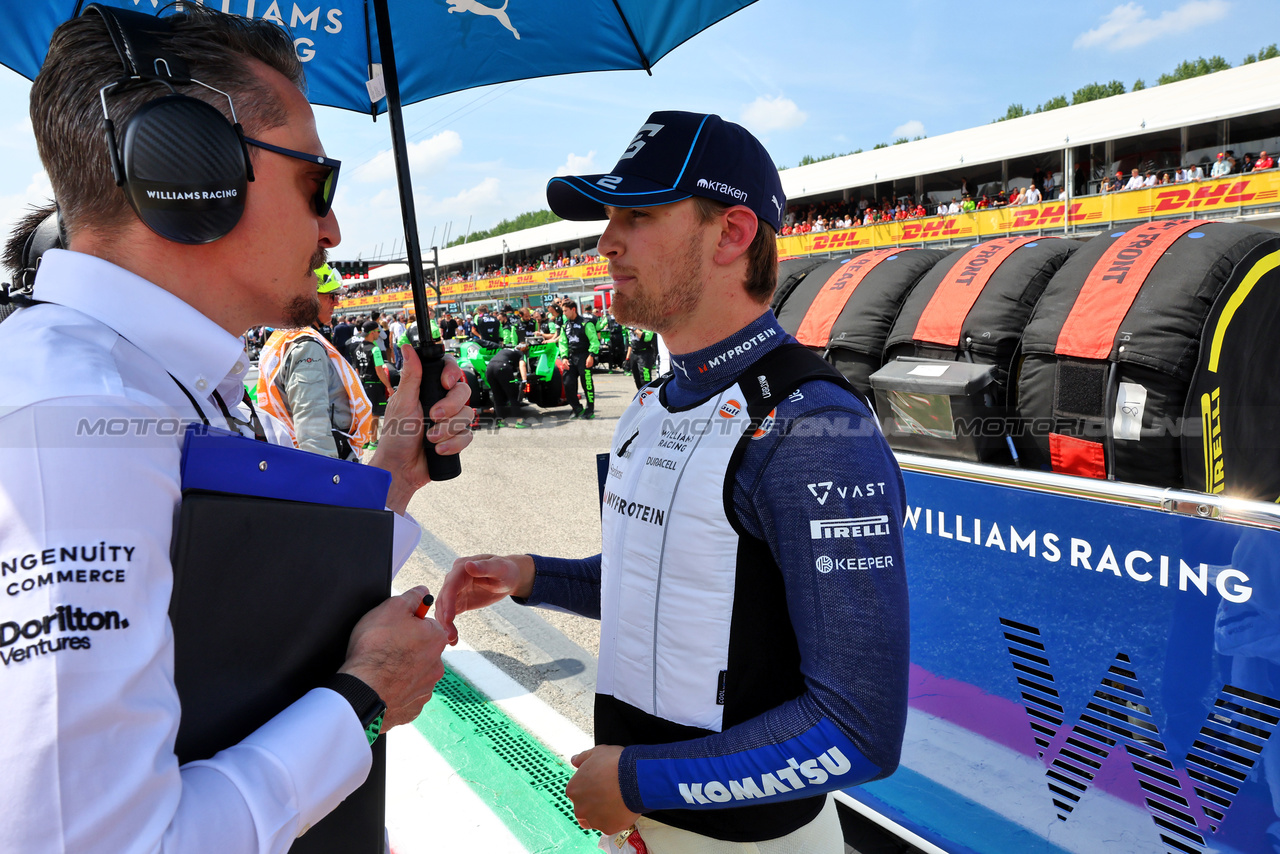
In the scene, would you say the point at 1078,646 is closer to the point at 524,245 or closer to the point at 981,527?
the point at 981,527

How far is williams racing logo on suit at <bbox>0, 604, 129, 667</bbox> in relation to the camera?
0.70m

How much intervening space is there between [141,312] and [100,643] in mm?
480

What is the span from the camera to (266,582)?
3.13 ft

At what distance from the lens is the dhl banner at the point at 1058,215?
1964 cm

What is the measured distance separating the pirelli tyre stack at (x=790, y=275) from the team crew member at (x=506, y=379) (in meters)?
7.85

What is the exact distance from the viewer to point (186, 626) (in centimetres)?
86

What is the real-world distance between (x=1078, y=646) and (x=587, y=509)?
5.22 metres

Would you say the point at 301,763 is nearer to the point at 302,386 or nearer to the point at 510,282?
the point at 302,386

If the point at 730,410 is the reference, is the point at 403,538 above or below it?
below

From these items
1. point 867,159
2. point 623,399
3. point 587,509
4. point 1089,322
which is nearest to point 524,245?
point 867,159

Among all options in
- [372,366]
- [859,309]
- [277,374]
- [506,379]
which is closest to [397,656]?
[859,309]

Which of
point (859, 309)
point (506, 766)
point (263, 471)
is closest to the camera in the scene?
point (263, 471)

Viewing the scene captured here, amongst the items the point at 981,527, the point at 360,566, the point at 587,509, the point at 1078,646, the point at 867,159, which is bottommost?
the point at 587,509

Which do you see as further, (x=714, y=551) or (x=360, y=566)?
(x=714, y=551)
